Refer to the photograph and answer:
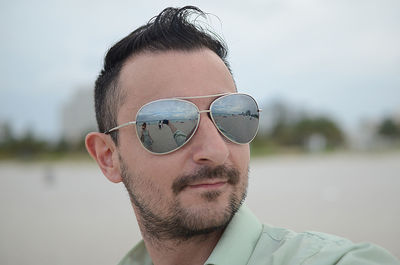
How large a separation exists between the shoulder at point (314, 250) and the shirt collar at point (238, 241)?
0.04 meters

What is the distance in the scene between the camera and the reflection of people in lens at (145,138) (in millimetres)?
1852

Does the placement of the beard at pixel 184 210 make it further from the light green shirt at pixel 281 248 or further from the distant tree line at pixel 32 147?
the distant tree line at pixel 32 147

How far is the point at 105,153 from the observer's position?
2.24 meters

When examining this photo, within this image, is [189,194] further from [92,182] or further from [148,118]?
[92,182]

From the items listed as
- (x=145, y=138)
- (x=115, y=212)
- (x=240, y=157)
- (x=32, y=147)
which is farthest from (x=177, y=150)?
(x=32, y=147)

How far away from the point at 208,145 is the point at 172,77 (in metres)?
0.38

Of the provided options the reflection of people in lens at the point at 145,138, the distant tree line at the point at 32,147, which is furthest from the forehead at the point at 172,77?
the distant tree line at the point at 32,147

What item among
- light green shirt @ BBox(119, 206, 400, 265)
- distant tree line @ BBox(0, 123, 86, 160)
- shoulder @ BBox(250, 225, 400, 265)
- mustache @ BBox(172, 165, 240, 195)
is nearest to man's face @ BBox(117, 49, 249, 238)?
mustache @ BBox(172, 165, 240, 195)

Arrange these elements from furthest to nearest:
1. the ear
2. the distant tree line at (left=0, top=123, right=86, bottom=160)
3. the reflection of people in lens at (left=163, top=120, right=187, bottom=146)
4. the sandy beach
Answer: the distant tree line at (left=0, top=123, right=86, bottom=160), the sandy beach, the ear, the reflection of people in lens at (left=163, top=120, right=187, bottom=146)

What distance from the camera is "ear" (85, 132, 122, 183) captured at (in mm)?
2145

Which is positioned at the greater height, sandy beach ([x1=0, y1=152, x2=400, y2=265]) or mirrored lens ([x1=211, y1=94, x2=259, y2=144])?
mirrored lens ([x1=211, y1=94, x2=259, y2=144])

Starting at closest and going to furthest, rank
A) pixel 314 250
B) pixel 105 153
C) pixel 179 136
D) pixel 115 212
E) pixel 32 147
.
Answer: pixel 314 250, pixel 179 136, pixel 105 153, pixel 115 212, pixel 32 147

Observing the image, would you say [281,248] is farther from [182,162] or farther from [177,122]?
[177,122]

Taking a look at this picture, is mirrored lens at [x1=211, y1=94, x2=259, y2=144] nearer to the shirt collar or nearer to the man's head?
the man's head
